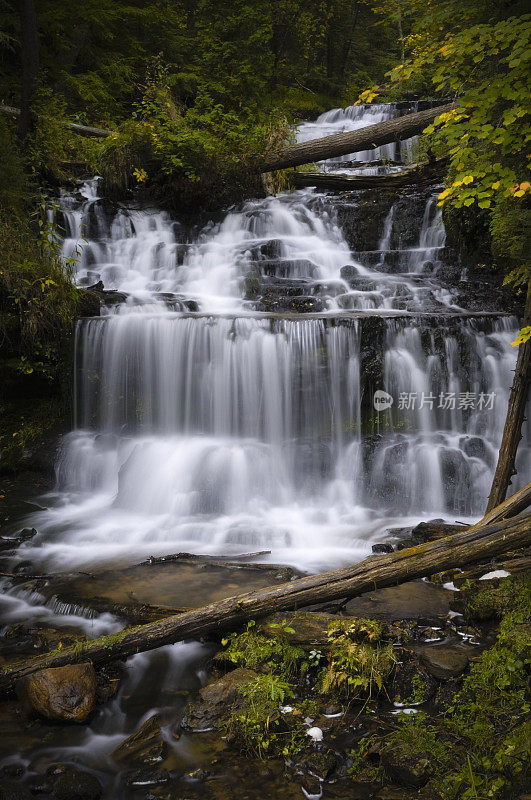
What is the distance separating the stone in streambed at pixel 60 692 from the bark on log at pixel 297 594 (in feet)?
0.46

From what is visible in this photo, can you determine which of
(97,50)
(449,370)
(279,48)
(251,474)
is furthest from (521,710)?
(279,48)

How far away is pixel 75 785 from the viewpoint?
3.05 metres

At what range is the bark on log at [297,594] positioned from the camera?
12.7ft

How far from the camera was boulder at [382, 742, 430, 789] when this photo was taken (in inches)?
110

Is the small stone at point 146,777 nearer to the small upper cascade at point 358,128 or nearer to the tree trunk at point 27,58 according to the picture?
the tree trunk at point 27,58

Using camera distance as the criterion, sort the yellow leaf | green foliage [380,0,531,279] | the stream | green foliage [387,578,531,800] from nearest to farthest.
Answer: green foliage [387,578,531,800] → green foliage [380,0,531,279] → the yellow leaf → the stream

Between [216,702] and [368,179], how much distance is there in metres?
11.8

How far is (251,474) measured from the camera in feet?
25.6

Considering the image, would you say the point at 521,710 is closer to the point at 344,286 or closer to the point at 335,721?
the point at 335,721

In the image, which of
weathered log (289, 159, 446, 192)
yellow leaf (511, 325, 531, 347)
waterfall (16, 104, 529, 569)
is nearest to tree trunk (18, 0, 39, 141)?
waterfall (16, 104, 529, 569)

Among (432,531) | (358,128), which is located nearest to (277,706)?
(432,531)

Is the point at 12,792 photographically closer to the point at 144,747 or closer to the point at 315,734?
the point at 144,747

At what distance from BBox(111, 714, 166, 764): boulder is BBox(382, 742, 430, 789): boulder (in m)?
1.35

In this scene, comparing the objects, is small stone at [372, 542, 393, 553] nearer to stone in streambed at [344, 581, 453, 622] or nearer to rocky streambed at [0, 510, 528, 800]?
stone in streambed at [344, 581, 453, 622]
